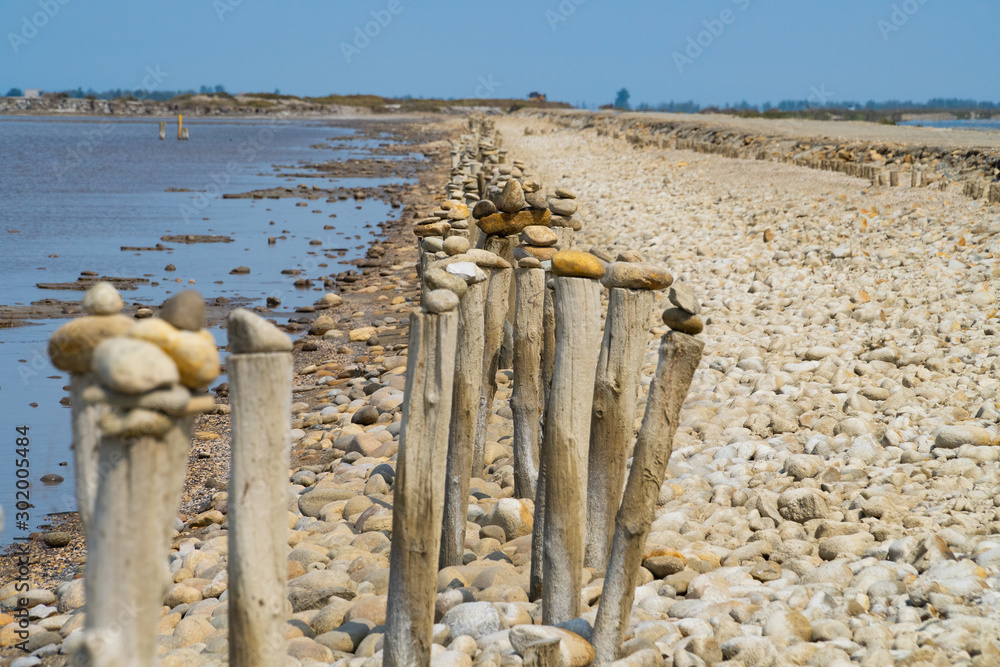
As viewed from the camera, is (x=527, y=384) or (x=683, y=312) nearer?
(x=683, y=312)

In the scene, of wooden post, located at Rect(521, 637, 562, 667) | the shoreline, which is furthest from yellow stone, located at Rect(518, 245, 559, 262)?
the shoreline

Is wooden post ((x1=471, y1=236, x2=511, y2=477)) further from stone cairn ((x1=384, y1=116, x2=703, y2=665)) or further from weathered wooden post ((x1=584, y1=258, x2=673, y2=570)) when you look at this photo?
weathered wooden post ((x1=584, y1=258, x2=673, y2=570))

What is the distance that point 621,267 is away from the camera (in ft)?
13.3

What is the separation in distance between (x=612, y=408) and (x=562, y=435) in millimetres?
326

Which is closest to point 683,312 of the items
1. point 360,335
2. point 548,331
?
point 548,331

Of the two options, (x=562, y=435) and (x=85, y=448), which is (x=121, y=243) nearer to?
(x=562, y=435)

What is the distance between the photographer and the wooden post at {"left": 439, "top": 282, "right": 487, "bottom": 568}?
16.1 feet

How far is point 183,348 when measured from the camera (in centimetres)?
221

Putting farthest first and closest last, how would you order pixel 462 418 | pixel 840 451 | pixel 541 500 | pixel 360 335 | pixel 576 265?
pixel 360 335 → pixel 840 451 → pixel 462 418 → pixel 541 500 → pixel 576 265

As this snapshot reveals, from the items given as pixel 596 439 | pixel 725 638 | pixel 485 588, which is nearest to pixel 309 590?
pixel 485 588

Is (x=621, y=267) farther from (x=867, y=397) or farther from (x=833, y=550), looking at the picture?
(x=867, y=397)

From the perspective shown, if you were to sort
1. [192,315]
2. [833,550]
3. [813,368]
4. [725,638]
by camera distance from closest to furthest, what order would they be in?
[192,315] < [725,638] < [833,550] < [813,368]

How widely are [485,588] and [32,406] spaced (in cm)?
723

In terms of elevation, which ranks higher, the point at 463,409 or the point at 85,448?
the point at 85,448
